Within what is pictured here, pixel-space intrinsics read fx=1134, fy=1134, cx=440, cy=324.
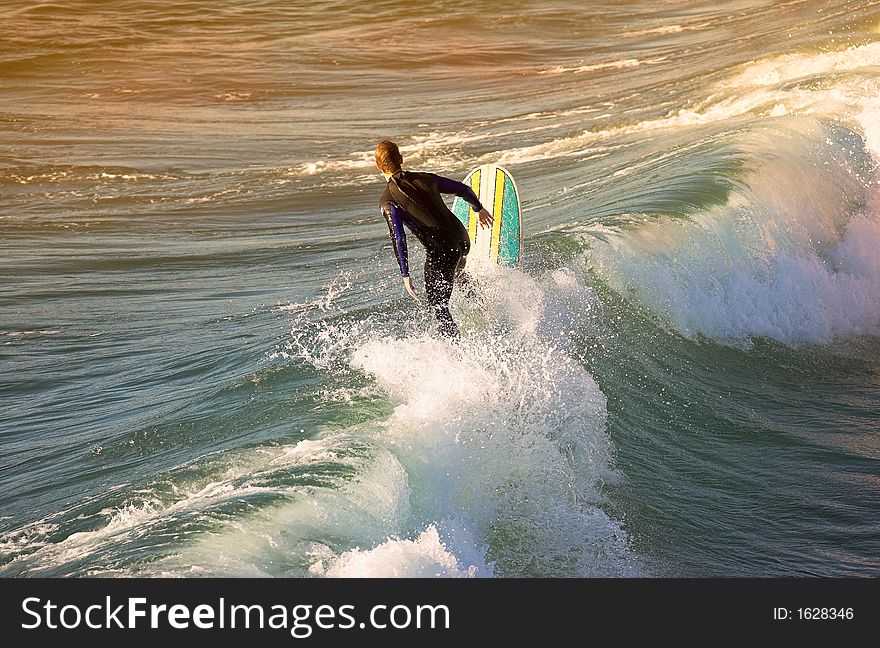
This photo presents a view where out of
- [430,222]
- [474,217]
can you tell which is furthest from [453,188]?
[474,217]

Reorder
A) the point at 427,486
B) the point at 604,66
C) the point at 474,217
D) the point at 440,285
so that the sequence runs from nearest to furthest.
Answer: the point at 427,486 < the point at 440,285 < the point at 474,217 < the point at 604,66

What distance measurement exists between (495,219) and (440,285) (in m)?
1.62

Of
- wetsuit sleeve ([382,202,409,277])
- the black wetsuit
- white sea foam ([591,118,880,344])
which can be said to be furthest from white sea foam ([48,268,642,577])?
white sea foam ([591,118,880,344])

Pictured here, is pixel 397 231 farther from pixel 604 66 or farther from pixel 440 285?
pixel 604 66

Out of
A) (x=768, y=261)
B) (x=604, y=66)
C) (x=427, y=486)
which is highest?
(x=604, y=66)

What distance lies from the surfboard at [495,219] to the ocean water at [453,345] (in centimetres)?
29

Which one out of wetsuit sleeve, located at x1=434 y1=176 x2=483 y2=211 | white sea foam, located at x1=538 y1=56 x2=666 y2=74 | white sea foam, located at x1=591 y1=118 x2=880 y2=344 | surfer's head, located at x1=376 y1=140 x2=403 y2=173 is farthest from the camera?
white sea foam, located at x1=538 y1=56 x2=666 y2=74

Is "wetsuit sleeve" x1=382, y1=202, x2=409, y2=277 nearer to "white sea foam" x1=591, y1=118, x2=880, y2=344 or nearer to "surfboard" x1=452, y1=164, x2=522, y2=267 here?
"surfboard" x1=452, y1=164, x2=522, y2=267

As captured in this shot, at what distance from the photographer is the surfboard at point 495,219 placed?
8773 millimetres

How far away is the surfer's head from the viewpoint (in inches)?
271

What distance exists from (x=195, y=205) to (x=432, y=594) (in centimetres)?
1070

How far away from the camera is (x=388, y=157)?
693 centimetres

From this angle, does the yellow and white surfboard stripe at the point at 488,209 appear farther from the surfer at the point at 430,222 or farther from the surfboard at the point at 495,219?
the surfer at the point at 430,222

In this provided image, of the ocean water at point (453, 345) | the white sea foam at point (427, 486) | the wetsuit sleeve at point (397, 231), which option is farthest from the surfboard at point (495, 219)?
the wetsuit sleeve at point (397, 231)
